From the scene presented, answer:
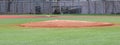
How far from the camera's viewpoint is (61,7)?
42.8m

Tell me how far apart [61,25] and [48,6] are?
26.6 metres

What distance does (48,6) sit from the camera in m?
43.8

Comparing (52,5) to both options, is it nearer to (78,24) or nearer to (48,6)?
(48,6)

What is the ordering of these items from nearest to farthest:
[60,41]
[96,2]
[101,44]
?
[101,44] → [60,41] → [96,2]

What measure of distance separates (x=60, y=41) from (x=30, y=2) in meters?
33.9

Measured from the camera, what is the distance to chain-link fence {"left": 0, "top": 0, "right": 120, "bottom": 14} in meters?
42.6

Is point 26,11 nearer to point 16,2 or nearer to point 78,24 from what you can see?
point 16,2

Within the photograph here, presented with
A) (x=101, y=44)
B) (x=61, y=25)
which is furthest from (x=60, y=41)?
(x=61, y=25)

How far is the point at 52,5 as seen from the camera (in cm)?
4388

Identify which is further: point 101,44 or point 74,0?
point 74,0

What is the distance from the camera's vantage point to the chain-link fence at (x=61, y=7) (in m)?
42.6

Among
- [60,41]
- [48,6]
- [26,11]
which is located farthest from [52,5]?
[60,41]

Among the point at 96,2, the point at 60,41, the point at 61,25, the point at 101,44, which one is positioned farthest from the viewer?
the point at 96,2

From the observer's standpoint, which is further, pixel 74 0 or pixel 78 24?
pixel 74 0
